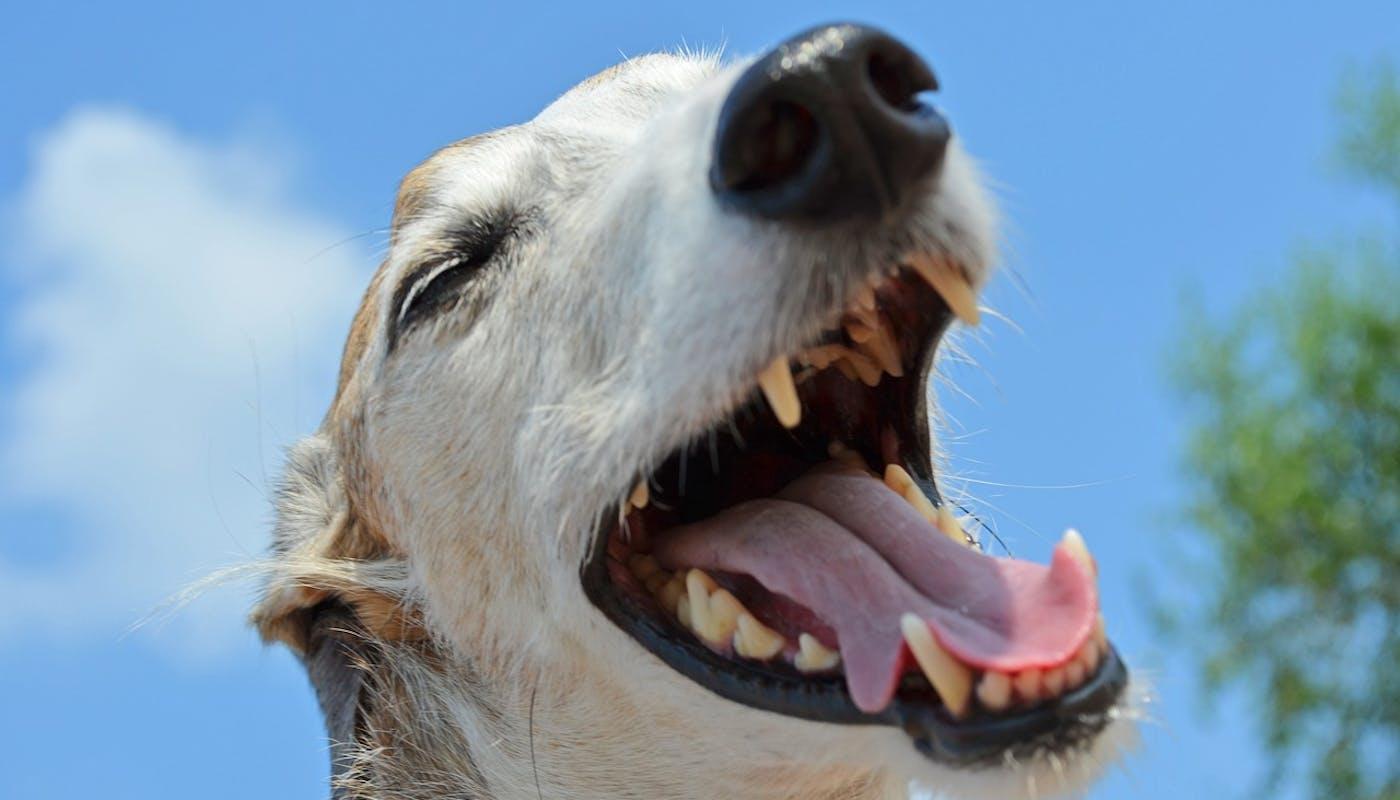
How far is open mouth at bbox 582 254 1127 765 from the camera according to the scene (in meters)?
3.13

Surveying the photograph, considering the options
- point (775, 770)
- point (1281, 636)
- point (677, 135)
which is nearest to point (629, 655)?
point (775, 770)

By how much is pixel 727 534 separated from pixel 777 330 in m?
0.71

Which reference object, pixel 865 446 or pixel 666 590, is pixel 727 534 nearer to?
pixel 666 590

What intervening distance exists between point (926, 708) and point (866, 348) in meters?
1.17

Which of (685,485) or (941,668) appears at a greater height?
(685,485)

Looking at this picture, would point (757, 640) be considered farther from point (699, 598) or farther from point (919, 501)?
point (919, 501)

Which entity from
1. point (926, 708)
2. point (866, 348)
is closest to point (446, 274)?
point (866, 348)

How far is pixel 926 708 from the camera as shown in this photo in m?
3.24

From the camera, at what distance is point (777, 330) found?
3398 mm

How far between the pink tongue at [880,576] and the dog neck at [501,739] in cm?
53

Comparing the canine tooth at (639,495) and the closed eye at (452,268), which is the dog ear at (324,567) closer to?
the closed eye at (452,268)

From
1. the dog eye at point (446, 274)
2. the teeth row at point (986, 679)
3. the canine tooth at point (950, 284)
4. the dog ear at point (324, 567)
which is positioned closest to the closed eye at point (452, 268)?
the dog eye at point (446, 274)

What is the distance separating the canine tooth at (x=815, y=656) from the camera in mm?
3484

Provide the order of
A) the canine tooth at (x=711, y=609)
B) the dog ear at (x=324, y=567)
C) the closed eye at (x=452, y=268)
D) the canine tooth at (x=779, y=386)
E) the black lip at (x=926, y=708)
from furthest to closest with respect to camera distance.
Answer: the dog ear at (x=324, y=567), the closed eye at (x=452, y=268), the canine tooth at (x=711, y=609), the canine tooth at (x=779, y=386), the black lip at (x=926, y=708)
